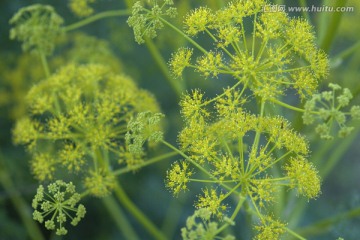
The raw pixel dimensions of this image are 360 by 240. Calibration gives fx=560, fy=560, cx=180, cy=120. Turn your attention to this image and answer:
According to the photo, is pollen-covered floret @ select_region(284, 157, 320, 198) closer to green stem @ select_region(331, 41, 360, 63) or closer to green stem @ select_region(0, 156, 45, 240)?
green stem @ select_region(331, 41, 360, 63)

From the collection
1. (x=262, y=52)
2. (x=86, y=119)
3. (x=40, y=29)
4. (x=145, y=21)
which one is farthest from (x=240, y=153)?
(x=40, y=29)

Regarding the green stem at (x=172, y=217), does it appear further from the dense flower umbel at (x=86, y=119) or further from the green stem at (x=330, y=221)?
the dense flower umbel at (x=86, y=119)

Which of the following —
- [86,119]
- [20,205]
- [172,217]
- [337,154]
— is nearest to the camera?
[86,119]

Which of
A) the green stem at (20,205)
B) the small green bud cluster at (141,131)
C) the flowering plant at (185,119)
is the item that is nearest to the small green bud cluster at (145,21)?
the flowering plant at (185,119)

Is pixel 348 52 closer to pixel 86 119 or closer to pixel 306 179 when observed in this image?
pixel 306 179

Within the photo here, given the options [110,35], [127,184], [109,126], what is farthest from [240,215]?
[109,126]

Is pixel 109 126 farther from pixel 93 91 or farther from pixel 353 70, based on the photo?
pixel 353 70
